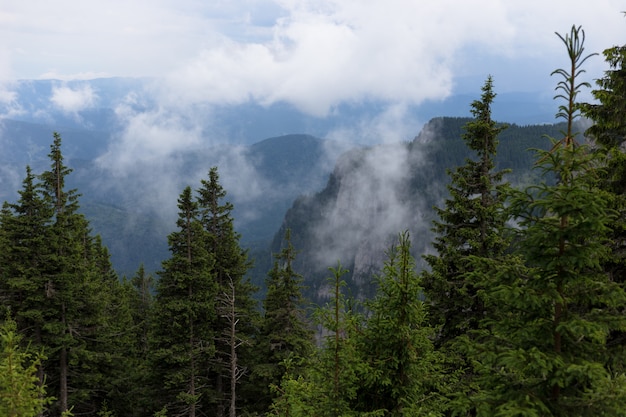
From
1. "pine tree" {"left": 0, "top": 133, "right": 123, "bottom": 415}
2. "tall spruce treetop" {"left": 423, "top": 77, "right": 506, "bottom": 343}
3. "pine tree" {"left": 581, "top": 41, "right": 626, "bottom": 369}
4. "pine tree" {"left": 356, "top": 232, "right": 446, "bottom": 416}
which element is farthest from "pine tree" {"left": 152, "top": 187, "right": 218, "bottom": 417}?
"pine tree" {"left": 581, "top": 41, "right": 626, "bottom": 369}

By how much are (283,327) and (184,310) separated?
6380 mm

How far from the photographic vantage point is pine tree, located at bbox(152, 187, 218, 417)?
22.1 meters

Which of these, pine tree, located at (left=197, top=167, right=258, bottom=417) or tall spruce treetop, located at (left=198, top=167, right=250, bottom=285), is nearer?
pine tree, located at (left=197, top=167, right=258, bottom=417)

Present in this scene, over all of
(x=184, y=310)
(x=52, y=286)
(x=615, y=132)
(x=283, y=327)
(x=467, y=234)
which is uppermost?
(x=615, y=132)

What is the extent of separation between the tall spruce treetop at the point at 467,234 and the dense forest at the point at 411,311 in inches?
2.8

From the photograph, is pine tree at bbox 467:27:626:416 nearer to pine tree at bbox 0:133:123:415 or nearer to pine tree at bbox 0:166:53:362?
pine tree at bbox 0:133:123:415

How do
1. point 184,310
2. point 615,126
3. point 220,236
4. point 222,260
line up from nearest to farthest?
point 615,126
point 184,310
point 222,260
point 220,236

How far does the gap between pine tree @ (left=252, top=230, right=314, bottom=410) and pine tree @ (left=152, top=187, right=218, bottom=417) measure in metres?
3.71

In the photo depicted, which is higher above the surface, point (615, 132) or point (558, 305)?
point (615, 132)

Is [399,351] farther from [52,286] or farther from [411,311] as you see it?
[52,286]

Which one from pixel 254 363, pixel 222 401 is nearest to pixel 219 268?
pixel 254 363

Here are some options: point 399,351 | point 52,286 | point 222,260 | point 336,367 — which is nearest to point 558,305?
point 399,351

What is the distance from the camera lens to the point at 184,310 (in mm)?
22531

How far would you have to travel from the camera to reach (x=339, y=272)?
8461 mm
